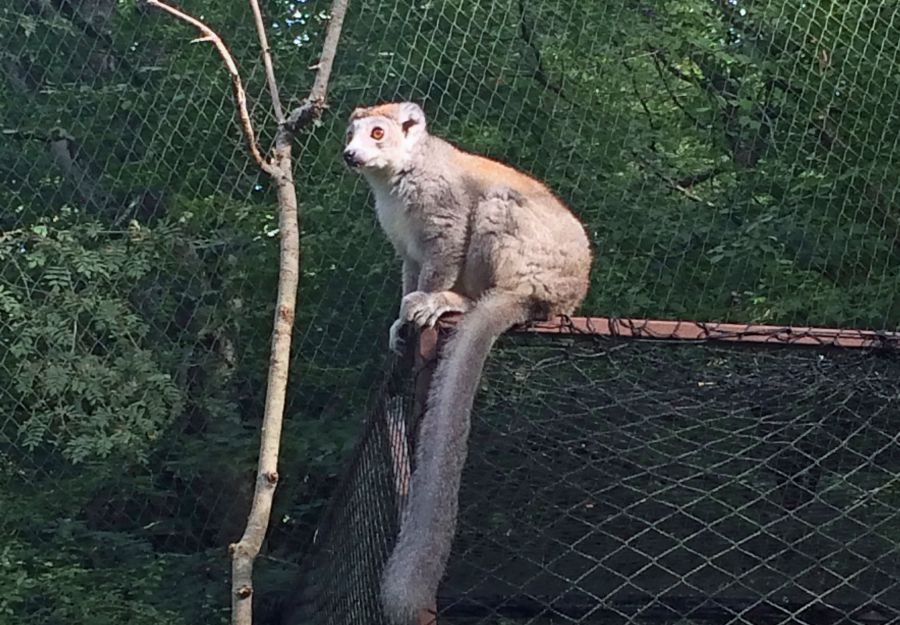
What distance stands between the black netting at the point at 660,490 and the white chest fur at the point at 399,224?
433 mm

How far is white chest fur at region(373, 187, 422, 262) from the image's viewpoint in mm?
3807

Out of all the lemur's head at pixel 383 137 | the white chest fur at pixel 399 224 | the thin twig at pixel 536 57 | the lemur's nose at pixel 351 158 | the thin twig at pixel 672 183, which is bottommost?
the white chest fur at pixel 399 224

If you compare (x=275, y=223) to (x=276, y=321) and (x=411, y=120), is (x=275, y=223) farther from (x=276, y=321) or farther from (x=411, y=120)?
(x=276, y=321)

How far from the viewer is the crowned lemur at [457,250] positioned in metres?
2.81

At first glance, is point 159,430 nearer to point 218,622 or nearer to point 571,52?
point 218,622

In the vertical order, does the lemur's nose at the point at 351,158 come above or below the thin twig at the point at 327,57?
below

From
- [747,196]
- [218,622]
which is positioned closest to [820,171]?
[747,196]

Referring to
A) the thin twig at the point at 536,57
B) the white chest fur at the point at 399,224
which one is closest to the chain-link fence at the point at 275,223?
the thin twig at the point at 536,57

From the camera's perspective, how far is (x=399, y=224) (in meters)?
3.90

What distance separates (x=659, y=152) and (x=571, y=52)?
53 cm

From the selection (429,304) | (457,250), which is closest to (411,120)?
(457,250)

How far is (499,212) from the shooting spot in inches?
142

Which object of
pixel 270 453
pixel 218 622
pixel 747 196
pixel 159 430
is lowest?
pixel 218 622

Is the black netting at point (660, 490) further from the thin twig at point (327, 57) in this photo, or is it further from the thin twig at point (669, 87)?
the thin twig at point (669, 87)
